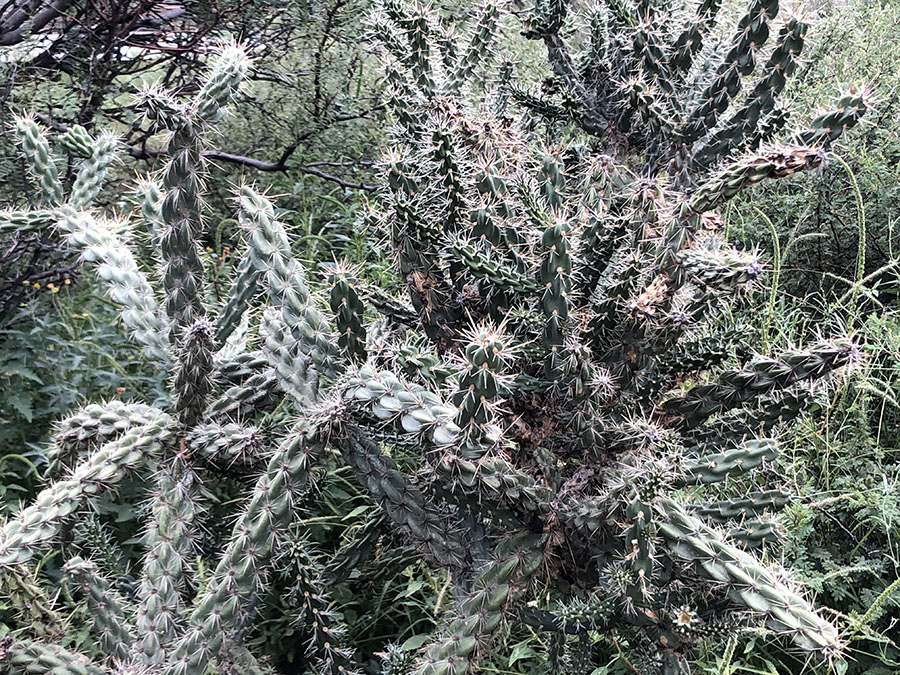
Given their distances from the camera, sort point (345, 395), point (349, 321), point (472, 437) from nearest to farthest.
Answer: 1. point (472, 437)
2. point (345, 395)
3. point (349, 321)

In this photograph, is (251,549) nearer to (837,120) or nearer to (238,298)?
(238,298)

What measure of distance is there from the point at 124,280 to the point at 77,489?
634mm

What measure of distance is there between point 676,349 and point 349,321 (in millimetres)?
864

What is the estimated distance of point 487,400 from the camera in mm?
1699

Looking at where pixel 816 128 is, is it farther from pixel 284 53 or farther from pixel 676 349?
pixel 284 53

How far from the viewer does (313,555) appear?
298 cm

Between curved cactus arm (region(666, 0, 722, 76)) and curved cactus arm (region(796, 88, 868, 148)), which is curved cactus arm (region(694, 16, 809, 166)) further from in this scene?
curved cactus arm (region(796, 88, 868, 148))

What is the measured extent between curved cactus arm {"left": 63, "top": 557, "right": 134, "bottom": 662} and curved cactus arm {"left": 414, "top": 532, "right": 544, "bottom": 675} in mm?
873

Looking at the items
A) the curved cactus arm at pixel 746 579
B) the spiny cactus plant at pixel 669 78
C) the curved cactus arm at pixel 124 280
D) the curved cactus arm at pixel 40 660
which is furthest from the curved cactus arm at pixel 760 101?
the curved cactus arm at pixel 40 660

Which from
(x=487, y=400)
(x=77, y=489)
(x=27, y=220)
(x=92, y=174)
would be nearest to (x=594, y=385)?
(x=487, y=400)

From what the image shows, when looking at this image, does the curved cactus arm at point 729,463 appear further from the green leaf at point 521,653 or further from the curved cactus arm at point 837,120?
the green leaf at point 521,653

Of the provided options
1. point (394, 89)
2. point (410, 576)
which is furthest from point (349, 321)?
point (410, 576)

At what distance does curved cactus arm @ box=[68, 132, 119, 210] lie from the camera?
9.29 ft

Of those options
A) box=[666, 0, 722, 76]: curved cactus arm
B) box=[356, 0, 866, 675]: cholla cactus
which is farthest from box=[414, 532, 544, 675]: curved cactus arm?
box=[666, 0, 722, 76]: curved cactus arm
